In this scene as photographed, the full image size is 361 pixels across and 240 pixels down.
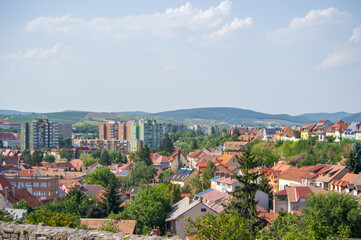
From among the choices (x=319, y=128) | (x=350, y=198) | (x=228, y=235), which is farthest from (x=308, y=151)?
(x=228, y=235)

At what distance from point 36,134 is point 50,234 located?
12234 centimetres

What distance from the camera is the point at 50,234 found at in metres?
9.73

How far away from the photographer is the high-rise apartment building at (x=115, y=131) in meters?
141

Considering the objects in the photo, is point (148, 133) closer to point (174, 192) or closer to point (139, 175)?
point (139, 175)

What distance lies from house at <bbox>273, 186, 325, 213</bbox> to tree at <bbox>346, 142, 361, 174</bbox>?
37.3 feet

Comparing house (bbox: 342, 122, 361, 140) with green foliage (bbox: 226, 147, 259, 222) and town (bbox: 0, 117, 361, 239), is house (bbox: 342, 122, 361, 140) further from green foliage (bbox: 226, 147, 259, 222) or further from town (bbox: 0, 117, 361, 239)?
green foliage (bbox: 226, 147, 259, 222)

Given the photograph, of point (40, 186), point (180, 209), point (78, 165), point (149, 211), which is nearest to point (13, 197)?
point (40, 186)

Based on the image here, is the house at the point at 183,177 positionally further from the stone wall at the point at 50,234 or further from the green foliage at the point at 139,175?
the stone wall at the point at 50,234

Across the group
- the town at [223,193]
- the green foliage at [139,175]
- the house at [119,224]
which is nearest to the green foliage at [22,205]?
the town at [223,193]

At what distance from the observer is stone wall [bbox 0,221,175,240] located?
9555mm

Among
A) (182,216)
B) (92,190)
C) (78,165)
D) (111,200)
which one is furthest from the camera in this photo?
(78,165)

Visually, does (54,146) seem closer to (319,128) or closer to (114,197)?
(319,128)

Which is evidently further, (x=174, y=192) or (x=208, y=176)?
(x=208, y=176)

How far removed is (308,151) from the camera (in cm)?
6581
